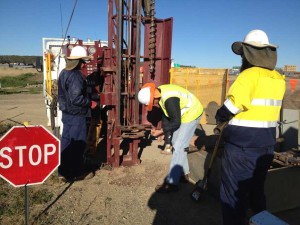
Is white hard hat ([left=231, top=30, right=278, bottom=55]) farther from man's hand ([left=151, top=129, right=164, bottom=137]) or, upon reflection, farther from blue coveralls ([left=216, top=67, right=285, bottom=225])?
man's hand ([left=151, top=129, right=164, bottom=137])

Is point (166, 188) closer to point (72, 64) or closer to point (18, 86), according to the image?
point (72, 64)

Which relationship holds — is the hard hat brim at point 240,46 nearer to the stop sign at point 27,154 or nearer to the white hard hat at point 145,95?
the white hard hat at point 145,95

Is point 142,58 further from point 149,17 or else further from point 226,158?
point 226,158

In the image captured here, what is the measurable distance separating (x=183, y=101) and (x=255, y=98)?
1862 mm

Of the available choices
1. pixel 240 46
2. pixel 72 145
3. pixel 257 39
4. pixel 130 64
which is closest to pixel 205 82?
pixel 130 64

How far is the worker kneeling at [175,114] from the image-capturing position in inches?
179

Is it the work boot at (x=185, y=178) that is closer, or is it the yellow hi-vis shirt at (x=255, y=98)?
the yellow hi-vis shirt at (x=255, y=98)

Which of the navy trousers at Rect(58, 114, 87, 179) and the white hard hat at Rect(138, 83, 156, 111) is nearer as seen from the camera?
the white hard hat at Rect(138, 83, 156, 111)

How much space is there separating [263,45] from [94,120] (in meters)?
4.02

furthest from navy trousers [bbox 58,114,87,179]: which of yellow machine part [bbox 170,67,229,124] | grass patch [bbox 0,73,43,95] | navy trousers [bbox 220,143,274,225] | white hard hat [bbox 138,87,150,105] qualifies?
grass patch [bbox 0,73,43,95]

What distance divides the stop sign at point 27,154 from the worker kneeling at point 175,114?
1761 mm

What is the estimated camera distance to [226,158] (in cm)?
320

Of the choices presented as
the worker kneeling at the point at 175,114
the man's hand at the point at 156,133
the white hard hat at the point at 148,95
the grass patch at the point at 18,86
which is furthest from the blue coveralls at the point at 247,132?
the grass patch at the point at 18,86

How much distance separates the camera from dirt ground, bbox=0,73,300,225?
13.4ft
